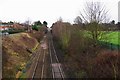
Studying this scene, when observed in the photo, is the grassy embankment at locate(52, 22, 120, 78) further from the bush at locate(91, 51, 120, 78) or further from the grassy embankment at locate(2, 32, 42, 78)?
the grassy embankment at locate(2, 32, 42, 78)

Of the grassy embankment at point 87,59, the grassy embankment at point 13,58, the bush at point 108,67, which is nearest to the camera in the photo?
the bush at point 108,67

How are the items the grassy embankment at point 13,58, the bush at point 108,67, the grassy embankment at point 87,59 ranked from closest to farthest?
the bush at point 108,67 < the grassy embankment at point 87,59 < the grassy embankment at point 13,58

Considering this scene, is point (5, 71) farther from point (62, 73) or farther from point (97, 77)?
point (97, 77)

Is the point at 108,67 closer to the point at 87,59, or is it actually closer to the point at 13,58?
the point at 87,59

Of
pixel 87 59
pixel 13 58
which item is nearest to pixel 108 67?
pixel 87 59

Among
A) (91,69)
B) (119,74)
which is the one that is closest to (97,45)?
(91,69)

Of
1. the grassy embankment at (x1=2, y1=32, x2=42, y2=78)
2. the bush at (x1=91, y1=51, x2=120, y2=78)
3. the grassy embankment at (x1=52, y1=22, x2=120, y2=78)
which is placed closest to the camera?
the bush at (x1=91, y1=51, x2=120, y2=78)

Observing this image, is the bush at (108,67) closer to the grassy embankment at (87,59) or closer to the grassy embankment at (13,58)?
the grassy embankment at (87,59)

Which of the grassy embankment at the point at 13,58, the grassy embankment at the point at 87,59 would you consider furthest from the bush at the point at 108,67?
the grassy embankment at the point at 13,58

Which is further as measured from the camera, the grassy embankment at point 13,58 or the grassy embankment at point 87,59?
the grassy embankment at point 13,58

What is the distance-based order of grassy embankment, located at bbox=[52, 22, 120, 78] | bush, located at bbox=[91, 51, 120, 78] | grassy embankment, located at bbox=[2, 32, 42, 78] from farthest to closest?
1. grassy embankment, located at bbox=[2, 32, 42, 78]
2. grassy embankment, located at bbox=[52, 22, 120, 78]
3. bush, located at bbox=[91, 51, 120, 78]

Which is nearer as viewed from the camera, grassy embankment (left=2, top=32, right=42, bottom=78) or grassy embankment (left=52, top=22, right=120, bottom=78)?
grassy embankment (left=52, top=22, right=120, bottom=78)

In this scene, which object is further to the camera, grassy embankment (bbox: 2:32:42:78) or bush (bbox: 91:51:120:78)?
grassy embankment (bbox: 2:32:42:78)

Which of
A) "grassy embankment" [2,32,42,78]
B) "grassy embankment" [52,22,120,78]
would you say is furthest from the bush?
"grassy embankment" [2,32,42,78]
